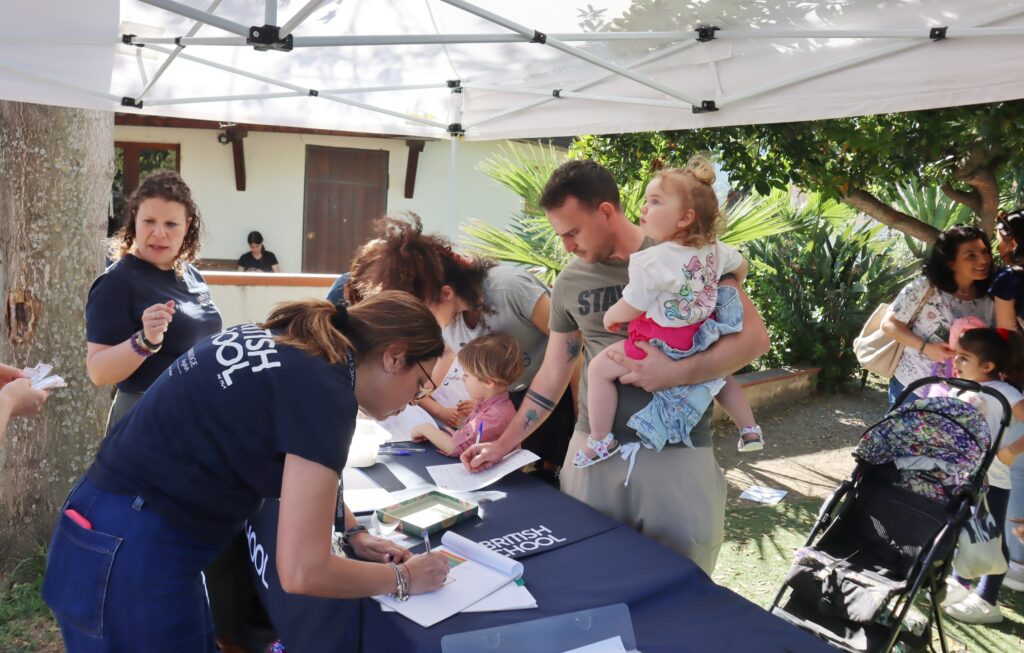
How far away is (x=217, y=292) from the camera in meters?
7.24

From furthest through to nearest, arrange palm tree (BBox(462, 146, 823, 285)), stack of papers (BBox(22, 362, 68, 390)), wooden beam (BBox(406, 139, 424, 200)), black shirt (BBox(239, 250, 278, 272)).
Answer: wooden beam (BBox(406, 139, 424, 200)) < black shirt (BBox(239, 250, 278, 272)) < palm tree (BBox(462, 146, 823, 285)) < stack of papers (BBox(22, 362, 68, 390))

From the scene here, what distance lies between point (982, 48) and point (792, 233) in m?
6.54

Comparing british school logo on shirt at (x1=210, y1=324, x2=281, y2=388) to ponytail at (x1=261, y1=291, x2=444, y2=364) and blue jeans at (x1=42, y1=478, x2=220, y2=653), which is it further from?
blue jeans at (x1=42, y1=478, x2=220, y2=653)

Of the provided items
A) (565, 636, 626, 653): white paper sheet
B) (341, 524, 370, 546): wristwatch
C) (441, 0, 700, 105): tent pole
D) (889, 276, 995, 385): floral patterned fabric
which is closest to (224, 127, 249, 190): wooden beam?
(441, 0, 700, 105): tent pole

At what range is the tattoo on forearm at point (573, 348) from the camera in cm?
256

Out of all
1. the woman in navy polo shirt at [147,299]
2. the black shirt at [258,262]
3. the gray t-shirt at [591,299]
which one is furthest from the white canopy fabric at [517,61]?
the black shirt at [258,262]

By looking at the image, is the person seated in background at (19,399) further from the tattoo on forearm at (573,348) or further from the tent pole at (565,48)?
the tent pole at (565,48)

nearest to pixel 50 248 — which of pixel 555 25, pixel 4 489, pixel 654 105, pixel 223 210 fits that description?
pixel 4 489

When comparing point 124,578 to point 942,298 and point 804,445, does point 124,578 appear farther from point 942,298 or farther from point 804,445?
point 804,445

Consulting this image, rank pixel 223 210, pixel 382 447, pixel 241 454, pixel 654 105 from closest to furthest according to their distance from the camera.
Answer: pixel 241 454 → pixel 382 447 → pixel 654 105 → pixel 223 210

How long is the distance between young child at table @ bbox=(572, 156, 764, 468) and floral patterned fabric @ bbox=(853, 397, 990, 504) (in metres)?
1.00

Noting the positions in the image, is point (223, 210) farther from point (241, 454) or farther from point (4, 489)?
point (241, 454)

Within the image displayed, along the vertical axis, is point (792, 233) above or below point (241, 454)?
above

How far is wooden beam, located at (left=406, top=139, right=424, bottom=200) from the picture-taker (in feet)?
39.2
